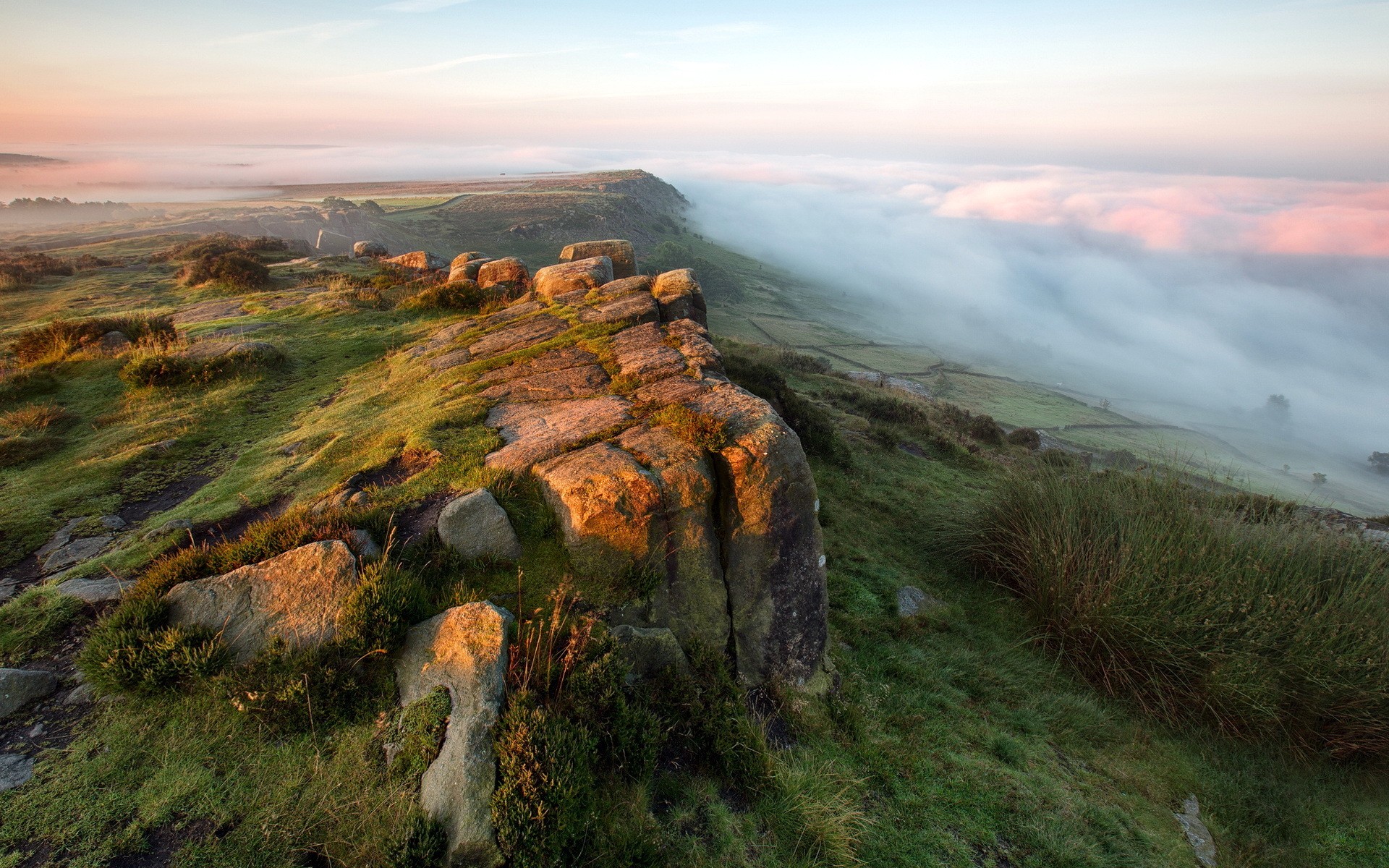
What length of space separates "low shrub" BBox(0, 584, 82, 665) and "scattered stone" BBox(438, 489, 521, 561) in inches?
125

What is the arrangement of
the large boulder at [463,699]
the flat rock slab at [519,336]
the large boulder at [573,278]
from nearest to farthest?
the large boulder at [463,699]
the flat rock slab at [519,336]
the large boulder at [573,278]

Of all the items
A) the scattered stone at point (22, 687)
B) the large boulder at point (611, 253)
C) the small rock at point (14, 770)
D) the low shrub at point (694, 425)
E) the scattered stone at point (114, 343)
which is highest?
the large boulder at point (611, 253)

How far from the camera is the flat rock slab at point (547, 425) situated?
721cm

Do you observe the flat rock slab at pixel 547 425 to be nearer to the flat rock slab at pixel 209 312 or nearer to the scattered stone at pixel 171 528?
the scattered stone at pixel 171 528

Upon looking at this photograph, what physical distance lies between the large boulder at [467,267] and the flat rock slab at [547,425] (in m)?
11.6

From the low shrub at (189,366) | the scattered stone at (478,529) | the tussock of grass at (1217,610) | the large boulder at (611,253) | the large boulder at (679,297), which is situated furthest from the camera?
the large boulder at (611,253)

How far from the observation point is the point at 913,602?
991 centimetres

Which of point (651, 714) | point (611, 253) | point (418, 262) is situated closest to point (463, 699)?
point (651, 714)

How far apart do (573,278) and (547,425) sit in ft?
29.1

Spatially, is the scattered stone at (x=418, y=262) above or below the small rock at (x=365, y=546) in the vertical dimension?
above

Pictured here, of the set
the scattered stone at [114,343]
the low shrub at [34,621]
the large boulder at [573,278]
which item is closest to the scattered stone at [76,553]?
the low shrub at [34,621]

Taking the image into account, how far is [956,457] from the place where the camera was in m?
19.7

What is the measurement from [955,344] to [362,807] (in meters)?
163

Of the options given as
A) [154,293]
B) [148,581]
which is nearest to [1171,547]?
[148,581]
